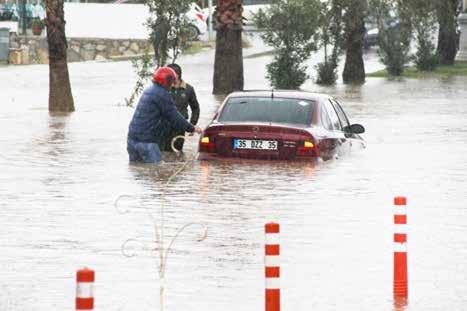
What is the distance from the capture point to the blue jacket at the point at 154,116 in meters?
21.8

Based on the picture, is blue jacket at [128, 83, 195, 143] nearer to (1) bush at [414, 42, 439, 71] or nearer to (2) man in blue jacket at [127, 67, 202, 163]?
(2) man in blue jacket at [127, 67, 202, 163]

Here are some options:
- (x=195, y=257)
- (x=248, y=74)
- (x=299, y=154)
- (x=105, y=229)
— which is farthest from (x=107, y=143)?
(x=248, y=74)

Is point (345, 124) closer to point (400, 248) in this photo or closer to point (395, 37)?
point (400, 248)

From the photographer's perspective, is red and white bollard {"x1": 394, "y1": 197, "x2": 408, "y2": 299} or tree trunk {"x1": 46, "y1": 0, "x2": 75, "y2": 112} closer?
red and white bollard {"x1": 394, "y1": 197, "x2": 408, "y2": 299}

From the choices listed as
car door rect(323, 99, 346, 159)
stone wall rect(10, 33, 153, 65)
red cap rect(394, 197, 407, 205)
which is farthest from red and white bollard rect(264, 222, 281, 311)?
stone wall rect(10, 33, 153, 65)

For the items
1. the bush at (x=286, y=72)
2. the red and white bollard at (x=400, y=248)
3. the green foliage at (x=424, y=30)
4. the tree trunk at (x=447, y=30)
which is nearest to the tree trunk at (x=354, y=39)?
the green foliage at (x=424, y=30)

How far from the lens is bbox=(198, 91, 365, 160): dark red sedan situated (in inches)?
836

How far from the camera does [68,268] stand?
12594 mm

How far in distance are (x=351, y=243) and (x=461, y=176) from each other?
758 centimetres

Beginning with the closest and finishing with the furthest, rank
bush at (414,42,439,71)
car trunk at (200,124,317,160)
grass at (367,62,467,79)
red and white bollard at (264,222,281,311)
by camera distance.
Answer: red and white bollard at (264,222,281,311), car trunk at (200,124,317,160), grass at (367,62,467,79), bush at (414,42,439,71)

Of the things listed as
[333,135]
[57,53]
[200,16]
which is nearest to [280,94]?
[333,135]

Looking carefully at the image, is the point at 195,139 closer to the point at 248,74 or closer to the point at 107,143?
the point at 107,143

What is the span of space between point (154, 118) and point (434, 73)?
3592 cm

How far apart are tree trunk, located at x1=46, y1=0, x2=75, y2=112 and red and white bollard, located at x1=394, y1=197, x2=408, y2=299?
2456 cm
